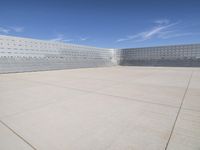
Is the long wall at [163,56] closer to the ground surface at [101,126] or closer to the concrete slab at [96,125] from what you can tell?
the ground surface at [101,126]

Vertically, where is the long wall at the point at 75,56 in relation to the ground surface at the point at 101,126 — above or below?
above

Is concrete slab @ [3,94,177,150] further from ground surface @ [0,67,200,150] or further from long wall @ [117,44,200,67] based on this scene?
long wall @ [117,44,200,67]

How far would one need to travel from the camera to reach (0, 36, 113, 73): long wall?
39.5 feet

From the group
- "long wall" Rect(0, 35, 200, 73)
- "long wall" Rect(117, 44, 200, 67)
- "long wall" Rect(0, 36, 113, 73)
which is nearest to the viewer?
"long wall" Rect(0, 36, 113, 73)

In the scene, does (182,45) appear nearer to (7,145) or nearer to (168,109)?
(168,109)

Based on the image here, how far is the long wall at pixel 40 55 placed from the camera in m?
12.0

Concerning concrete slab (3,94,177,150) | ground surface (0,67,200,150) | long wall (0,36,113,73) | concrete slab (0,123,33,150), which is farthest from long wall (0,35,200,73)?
concrete slab (0,123,33,150)

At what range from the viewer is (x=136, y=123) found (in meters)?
1.79

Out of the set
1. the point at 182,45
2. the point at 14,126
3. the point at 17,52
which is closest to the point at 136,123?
the point at 14,126

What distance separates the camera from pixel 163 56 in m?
24.0

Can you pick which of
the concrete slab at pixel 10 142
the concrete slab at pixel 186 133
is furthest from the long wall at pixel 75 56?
the concrete slab at pixel 186 133

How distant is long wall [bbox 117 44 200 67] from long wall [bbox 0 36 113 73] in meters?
8.77

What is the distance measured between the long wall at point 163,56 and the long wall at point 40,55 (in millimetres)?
8768

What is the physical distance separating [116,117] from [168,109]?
1.02 metres
